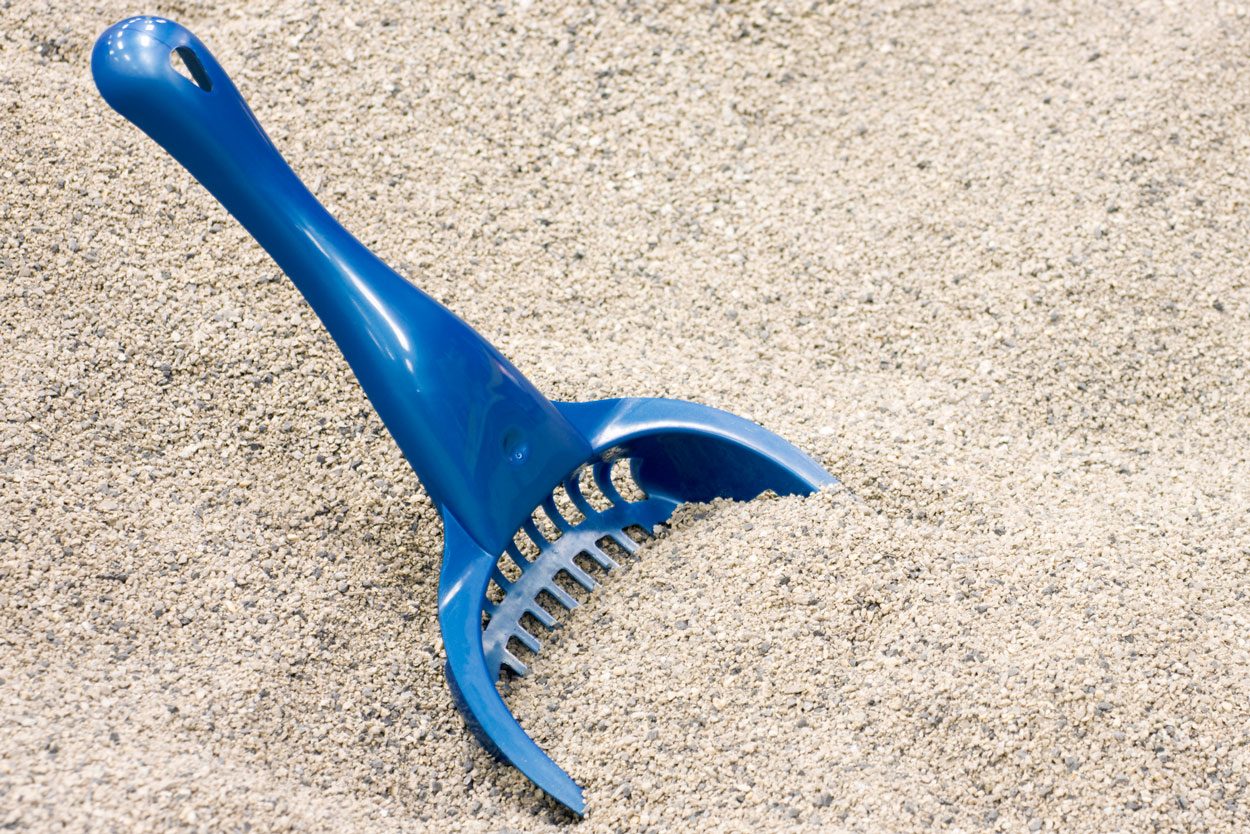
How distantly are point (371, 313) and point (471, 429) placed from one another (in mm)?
133

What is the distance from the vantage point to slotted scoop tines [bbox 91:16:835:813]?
1050 millimetres

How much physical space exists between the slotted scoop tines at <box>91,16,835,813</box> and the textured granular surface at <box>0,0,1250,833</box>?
0.05m

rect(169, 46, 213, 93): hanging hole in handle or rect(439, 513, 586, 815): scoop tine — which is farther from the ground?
rect(169, 46, 213, 93): hanging hole in handle

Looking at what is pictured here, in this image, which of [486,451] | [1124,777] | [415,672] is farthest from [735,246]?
[1124,777]

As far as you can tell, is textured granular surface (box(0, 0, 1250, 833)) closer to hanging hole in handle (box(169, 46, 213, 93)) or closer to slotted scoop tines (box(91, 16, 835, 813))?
slotted scoop tines (box(91, 16, 835, 813))

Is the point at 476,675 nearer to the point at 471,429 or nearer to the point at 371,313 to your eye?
the point at 471,429

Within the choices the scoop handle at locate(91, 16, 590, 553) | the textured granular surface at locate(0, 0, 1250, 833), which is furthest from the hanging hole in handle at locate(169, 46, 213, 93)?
the textured granular surface at locate(0, 0, 1250, 833)

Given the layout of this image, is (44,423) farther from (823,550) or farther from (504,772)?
(823,550)

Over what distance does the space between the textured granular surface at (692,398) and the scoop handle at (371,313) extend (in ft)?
0.47

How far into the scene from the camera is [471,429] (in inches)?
44.9

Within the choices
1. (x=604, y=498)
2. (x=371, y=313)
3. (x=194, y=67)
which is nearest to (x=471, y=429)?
(x=371, y=313)

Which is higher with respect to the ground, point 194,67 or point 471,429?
point 194,67

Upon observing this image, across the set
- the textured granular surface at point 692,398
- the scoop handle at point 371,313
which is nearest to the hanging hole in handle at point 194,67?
the scoop handle at point 371,313

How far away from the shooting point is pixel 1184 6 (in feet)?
5.80
